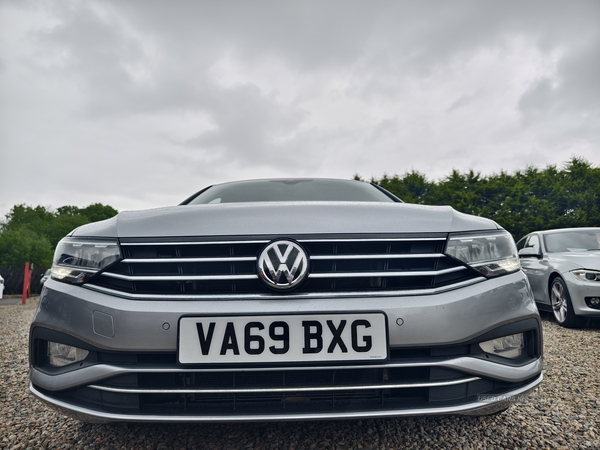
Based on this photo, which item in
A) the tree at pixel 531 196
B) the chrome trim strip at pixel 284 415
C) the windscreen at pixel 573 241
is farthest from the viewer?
the tree at pixel 531 196

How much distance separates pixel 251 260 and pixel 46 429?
142cm

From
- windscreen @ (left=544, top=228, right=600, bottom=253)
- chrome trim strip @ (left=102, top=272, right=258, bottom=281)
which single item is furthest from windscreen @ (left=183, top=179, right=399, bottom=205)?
windscreen @ (left=544, top=228, right=600, bottom=253)

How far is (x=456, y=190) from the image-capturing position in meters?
29.7

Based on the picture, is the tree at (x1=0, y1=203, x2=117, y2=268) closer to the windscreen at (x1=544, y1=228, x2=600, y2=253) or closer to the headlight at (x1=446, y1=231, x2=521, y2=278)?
the windscreen at (x1=544, y1=228, x2=600, y2=253)

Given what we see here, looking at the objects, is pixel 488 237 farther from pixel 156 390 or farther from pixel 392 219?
pixel 156 390

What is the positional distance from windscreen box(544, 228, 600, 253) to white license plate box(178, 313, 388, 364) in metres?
5.35

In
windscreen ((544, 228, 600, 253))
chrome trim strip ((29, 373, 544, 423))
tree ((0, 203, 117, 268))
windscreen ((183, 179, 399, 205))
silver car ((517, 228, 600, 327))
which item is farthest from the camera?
tree ((0, 203, 117, 268))

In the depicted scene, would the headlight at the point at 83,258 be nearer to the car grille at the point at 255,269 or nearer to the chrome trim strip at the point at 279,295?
the car grille at the point at 255,269

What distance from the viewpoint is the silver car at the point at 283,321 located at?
1.44 m

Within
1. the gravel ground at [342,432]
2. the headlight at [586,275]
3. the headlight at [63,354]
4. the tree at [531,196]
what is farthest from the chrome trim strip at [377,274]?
the tree at [531,196]

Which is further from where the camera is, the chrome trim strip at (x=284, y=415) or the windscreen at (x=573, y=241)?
the windscreen at (x=573, y=241)

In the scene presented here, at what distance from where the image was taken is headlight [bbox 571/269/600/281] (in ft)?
15.9

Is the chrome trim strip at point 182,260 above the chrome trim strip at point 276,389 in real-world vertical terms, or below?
above

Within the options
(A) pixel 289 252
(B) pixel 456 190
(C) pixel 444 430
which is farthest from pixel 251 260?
(B) pixel 456 190
